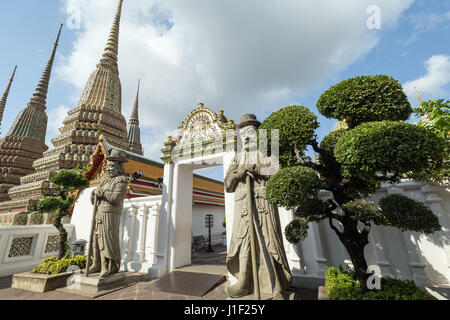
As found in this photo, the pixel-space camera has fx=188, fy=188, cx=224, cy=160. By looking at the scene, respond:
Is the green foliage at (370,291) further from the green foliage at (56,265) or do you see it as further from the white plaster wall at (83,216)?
the white plaster wall at (83,216)

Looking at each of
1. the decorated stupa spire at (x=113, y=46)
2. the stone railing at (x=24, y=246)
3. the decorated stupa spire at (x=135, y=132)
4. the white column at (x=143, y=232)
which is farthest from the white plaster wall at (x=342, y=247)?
the decorated stupa spire at (x=135, y=132)

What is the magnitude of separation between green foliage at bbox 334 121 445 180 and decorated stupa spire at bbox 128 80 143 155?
1227 inches

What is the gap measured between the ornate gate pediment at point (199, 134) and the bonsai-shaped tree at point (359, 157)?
2.72 metres

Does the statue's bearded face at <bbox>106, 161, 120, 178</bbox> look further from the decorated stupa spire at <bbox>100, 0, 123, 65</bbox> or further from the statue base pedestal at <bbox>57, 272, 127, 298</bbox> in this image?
the decorated stupa spire at <bbox>100, 0, 123, 65</bbox>

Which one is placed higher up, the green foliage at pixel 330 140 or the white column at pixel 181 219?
the green foliage at pixel 330 140

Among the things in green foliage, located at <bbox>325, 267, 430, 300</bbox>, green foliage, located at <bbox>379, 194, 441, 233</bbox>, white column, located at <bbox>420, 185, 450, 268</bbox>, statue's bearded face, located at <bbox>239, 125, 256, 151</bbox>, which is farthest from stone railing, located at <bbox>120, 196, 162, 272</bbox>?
white column, located at <bbox>420, 185, 450, 268</bbox>

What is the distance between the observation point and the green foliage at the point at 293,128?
3.09 meters

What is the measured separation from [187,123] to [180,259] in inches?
185

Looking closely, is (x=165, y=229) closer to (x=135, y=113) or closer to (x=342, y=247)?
(x=342, y=247)

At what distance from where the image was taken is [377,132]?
2240mm

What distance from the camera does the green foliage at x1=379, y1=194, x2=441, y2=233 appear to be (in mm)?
2689

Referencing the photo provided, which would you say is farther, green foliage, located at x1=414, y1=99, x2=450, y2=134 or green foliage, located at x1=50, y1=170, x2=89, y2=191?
green foliage, located at x1=50, y1=170, x2=89, y2=191
